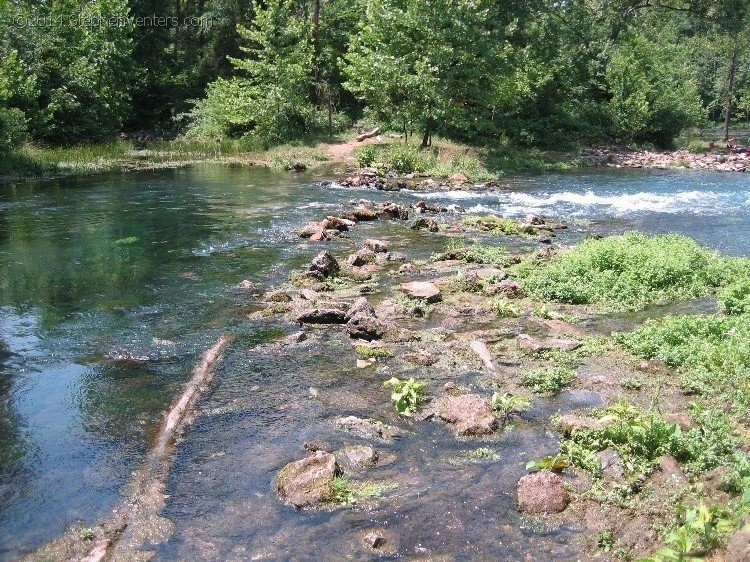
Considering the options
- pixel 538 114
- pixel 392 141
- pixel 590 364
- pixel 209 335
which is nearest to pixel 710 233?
pixel 590 364

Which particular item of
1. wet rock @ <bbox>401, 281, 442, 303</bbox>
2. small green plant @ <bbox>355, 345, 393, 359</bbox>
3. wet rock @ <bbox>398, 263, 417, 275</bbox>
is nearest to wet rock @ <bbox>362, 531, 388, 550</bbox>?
small green plant @ <bbox>355, 345, 393, 359</bbox>

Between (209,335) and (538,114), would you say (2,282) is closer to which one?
(209,335)

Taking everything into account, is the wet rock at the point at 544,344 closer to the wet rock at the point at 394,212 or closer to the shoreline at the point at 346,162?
the wet rock at the point at 394,212

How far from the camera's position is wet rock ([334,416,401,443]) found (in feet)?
22.2

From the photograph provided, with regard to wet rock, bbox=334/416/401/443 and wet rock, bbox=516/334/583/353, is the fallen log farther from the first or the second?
wet rock, bbox=334/416/401/443

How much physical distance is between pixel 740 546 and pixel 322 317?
6755mm

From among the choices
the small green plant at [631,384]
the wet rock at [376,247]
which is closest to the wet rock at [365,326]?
the small green plant at [631,384]

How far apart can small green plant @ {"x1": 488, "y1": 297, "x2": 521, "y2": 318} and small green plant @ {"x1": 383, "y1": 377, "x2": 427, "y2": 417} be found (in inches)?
124

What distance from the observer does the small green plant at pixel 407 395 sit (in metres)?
7.20

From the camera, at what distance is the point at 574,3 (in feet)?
136

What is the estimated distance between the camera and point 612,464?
6023mm

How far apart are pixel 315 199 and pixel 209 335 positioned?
12888mm

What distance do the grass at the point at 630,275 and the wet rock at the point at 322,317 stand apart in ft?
10.5

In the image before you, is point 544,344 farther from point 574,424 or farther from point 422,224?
point 422,224
